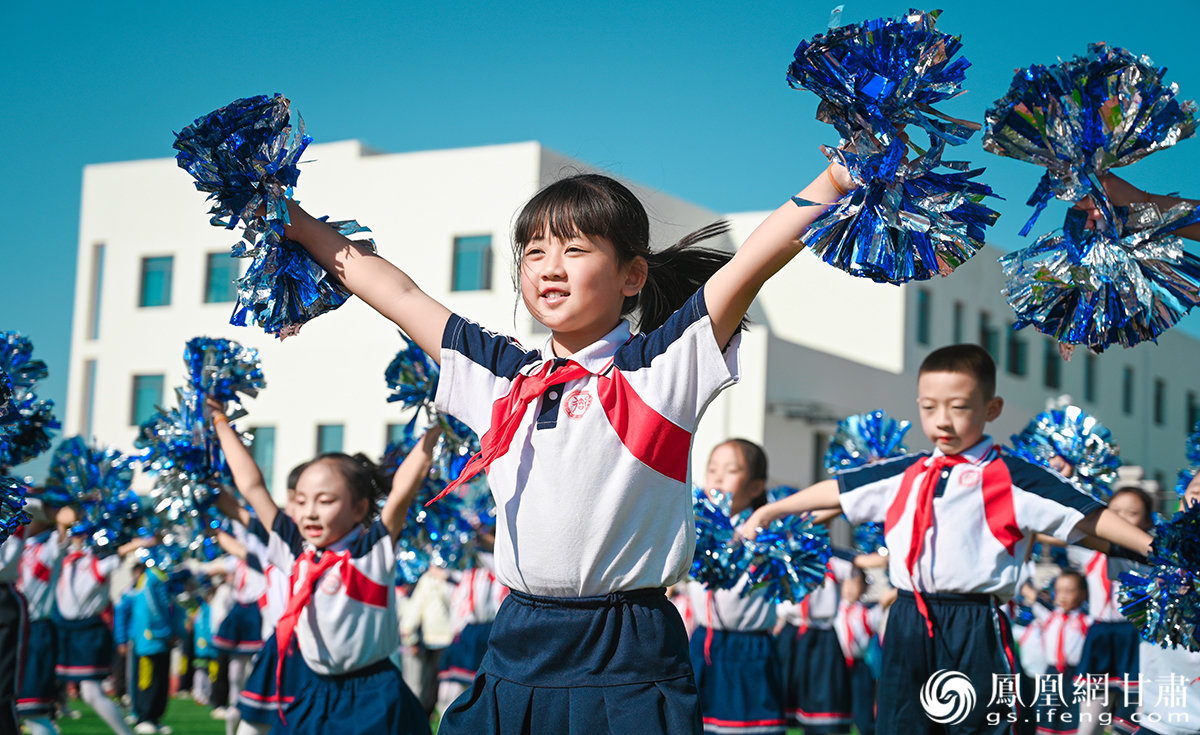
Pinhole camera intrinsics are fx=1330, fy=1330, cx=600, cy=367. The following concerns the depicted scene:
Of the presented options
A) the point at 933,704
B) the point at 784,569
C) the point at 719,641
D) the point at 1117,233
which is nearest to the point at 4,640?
the point at 719,641

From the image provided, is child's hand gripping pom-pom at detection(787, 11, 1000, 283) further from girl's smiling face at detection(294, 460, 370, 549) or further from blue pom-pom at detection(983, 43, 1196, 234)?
girl's smiling face at detection(294, 460, 370, 549)

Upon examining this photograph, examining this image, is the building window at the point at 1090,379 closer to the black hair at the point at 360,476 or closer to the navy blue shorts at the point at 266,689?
the navy blue shorts at the point at 266,689

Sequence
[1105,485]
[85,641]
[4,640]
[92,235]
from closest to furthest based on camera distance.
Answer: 1. [1105,485]
2. [4,640]
3. [85,641]
4. [92,235]

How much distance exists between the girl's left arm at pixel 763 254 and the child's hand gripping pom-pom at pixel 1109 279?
0.41 metres

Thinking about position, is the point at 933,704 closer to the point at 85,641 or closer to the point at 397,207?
the point at 85,641

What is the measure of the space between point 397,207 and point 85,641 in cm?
1498

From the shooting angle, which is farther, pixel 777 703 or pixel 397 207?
pixel 397 207

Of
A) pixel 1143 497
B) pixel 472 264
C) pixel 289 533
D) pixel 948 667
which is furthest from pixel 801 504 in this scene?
pixel 472 264

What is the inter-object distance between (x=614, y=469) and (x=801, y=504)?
2443 millimetres

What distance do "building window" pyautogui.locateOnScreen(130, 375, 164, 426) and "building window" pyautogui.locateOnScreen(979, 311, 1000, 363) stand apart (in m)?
18.9

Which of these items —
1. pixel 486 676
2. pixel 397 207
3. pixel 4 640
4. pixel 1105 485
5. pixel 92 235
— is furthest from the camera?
pixel 92 235

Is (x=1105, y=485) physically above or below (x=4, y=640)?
above

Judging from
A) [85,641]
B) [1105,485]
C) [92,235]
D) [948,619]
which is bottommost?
[85,641]

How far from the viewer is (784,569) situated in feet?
17.1
